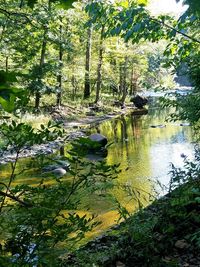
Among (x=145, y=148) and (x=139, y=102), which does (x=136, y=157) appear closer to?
(x=145, y=148)

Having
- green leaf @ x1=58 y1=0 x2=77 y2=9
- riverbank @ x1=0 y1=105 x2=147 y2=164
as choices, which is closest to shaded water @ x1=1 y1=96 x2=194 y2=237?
riverbank @ x1=0 y1=105 x2=147 y2=164

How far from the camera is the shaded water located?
6.82 meters

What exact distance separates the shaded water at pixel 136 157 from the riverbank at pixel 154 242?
1.02 metres

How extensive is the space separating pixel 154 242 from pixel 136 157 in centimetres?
766

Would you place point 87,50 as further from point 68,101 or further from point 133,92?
point 133,92

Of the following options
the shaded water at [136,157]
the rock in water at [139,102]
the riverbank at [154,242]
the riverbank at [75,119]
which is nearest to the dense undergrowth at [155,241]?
the riverbank at [154,242]

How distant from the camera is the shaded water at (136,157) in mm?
6824

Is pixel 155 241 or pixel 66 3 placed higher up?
pixel 66 3

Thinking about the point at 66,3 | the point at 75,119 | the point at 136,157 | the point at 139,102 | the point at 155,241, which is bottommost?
the point at 136,157

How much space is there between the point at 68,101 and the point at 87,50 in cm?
410

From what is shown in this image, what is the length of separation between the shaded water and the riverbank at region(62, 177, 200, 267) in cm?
102

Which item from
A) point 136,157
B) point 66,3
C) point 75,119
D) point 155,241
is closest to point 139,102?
point 75,119

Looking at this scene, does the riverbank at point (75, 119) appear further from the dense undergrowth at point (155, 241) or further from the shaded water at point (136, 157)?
the dense undergrowth at point (155, 241)

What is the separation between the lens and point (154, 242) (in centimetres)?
312
